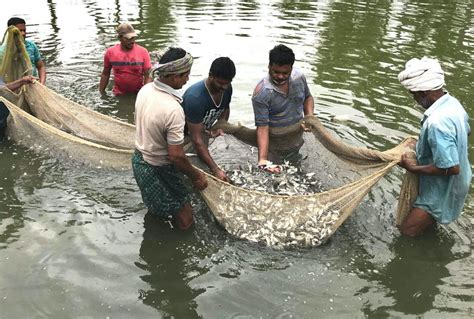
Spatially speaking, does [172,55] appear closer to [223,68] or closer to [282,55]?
[223,68]

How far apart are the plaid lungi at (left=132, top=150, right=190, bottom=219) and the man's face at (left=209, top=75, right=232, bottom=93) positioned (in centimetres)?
100

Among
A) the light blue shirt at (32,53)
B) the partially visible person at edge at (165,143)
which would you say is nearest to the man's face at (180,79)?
the partially visible person at edge at (165,143)

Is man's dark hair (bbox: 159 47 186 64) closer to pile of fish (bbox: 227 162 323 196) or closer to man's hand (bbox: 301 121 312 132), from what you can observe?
pile of fish (bbox: 227 162 323 196)

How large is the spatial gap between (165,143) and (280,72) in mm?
1644

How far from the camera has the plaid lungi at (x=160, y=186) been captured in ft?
14.4

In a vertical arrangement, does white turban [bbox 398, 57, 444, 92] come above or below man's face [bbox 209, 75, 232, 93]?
above

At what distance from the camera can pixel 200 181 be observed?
4.39 m

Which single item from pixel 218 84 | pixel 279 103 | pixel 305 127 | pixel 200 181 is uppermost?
pixel 218 84

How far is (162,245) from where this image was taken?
472cm

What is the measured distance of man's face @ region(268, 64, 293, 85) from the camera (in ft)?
16.3

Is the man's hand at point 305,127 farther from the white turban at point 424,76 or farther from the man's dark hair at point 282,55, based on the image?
the white turban at point 424,76

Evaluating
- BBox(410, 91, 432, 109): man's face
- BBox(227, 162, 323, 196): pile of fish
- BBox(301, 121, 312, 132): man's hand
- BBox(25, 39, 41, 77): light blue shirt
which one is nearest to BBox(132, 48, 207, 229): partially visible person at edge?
BBox(227, 162, 323, 196): pile of fish

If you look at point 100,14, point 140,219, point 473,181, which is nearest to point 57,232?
point 140,219

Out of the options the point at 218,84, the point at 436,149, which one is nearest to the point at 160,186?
the point at 218,84
